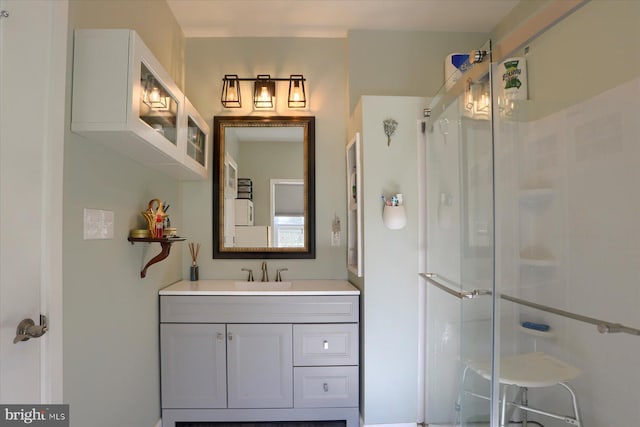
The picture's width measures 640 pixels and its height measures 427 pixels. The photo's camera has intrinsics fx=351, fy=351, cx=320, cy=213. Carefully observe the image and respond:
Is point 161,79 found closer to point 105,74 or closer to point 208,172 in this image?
point 105,74

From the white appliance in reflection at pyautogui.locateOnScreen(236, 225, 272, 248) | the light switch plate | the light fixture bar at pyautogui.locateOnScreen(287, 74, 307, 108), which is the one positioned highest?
the light fixture bar at pyautogui.locateOnScreen(287, 74, 307, 108)

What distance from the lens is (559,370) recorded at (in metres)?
1.27

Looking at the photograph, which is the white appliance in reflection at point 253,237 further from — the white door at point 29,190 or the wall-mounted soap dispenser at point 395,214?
the white door at point 29,190

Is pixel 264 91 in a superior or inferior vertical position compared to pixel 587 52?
superior

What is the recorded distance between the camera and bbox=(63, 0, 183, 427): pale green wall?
4.47 feet

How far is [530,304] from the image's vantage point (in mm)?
1377

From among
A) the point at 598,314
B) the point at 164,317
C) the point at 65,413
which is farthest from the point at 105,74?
the point at 598,314

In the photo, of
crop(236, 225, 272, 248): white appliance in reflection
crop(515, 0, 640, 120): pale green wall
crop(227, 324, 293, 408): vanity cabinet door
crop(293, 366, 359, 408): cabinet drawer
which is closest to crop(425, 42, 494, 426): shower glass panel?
crop(515, 0, 640, 120): pale green wall

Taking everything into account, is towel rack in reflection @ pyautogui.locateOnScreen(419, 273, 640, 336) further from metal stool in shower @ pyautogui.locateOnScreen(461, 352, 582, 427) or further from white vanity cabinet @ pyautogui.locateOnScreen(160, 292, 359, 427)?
white vanity cabinet @ pyautogui.locateOnScreen(160, 292, 359, 427)

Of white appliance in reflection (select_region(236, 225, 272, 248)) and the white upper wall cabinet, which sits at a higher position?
the white upper wall cabinet

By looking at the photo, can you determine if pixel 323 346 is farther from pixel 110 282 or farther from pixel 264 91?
pixel 264 91

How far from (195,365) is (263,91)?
1.97 m

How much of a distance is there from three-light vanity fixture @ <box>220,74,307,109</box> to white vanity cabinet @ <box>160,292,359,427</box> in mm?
1455

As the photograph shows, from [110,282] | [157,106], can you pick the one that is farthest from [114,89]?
[110,282]
